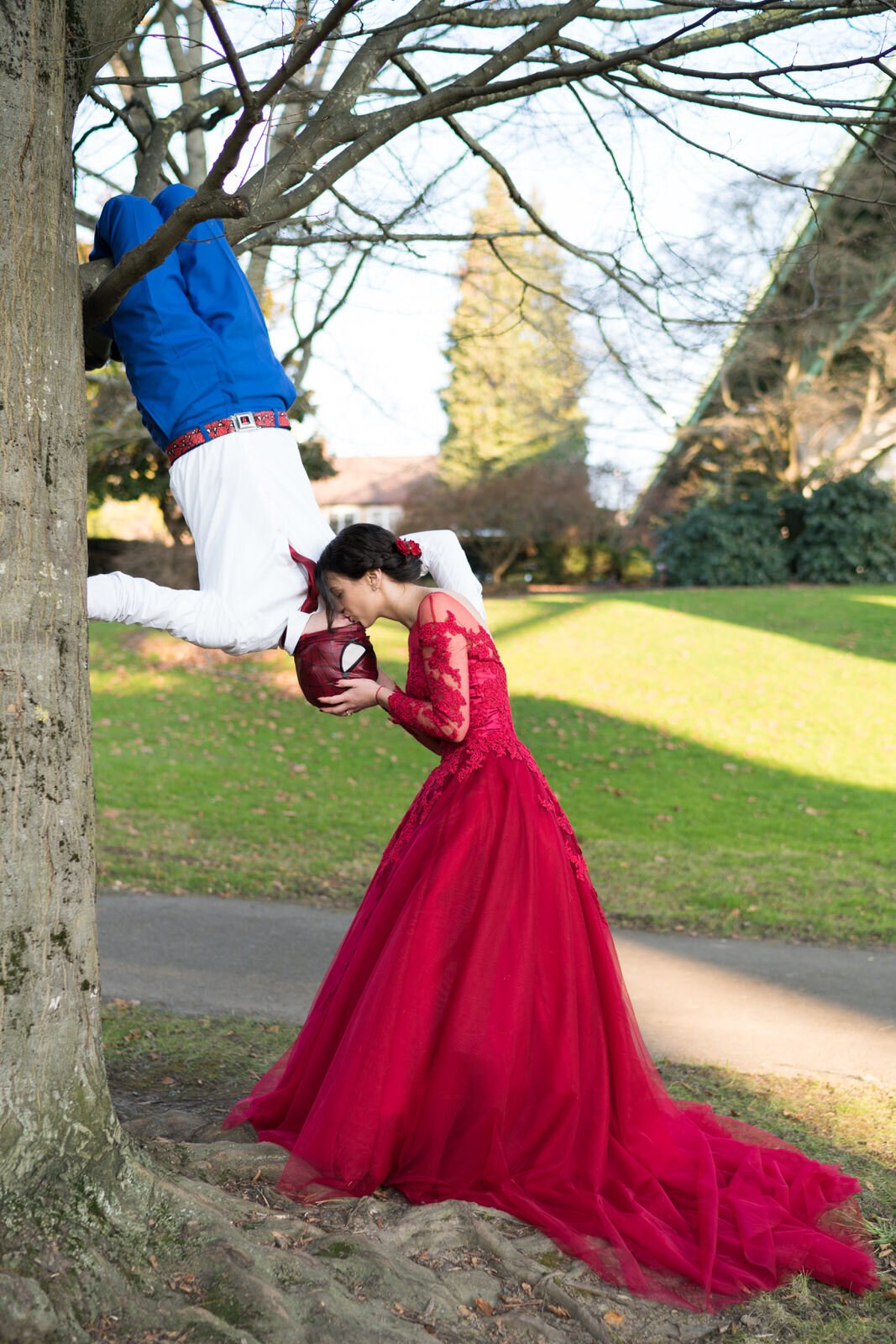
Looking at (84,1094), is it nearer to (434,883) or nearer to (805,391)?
(434,883)

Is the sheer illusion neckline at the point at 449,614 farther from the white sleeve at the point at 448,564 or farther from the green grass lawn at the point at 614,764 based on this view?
the green grass lawn at the point at 614,764

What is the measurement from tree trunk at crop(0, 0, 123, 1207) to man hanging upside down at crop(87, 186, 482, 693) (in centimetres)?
83

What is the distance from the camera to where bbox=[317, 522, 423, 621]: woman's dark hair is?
3.65 metres

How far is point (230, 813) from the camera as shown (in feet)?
33.4

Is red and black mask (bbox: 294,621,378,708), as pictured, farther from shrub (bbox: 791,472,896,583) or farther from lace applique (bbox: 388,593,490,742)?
shrub (bbox: 791,472,896,583)

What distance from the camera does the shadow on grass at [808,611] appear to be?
18719 millimetres

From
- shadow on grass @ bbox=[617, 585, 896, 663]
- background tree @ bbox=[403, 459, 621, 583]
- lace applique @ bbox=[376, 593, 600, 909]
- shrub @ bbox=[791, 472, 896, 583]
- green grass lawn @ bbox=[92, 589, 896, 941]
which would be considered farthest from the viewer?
background tree @ bbox=[403, 459, 621, 583]

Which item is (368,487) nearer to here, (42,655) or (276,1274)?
(42,655)

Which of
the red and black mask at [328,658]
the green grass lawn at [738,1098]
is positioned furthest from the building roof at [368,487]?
the red and black mask at [328,658]

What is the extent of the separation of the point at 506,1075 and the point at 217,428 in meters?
2.21

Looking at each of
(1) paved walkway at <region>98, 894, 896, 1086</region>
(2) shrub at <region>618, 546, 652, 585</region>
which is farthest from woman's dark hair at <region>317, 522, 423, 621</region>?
(2) shrub at <region>618, 546, 652, 585</region>

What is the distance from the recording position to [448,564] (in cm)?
403

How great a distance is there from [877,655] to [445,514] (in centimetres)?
1215

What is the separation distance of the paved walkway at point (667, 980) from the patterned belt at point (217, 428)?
9.78 ft
